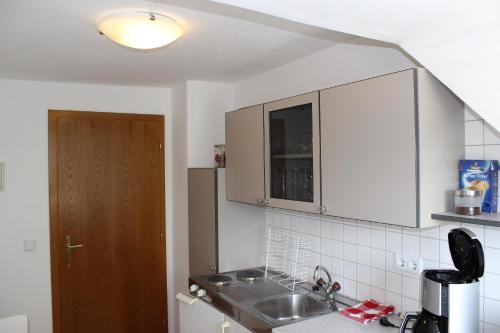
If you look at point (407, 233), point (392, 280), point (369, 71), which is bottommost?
point (392, 280)

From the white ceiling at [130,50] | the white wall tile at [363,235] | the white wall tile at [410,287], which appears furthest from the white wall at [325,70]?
the white wall tile at [410,287]

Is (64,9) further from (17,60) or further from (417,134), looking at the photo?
(417,134)

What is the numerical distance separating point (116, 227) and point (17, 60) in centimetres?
156

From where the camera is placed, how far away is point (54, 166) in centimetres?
338

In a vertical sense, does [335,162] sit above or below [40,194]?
above

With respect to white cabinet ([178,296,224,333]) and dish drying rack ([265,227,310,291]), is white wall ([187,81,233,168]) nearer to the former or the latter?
dish drying rack ([265,227,310,291])

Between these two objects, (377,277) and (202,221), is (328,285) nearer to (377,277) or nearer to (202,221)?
(377,277)

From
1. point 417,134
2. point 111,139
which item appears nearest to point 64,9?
point 417,134

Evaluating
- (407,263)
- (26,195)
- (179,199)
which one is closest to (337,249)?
(407,263)

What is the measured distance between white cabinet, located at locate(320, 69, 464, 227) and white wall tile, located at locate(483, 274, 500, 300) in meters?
0.36

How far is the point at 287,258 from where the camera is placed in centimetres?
305

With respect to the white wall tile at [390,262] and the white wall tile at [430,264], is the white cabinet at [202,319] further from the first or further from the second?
the white wall tile at [430,264]

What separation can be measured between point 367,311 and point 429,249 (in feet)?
1.50

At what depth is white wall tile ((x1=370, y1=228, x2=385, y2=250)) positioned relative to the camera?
2.27 metres
